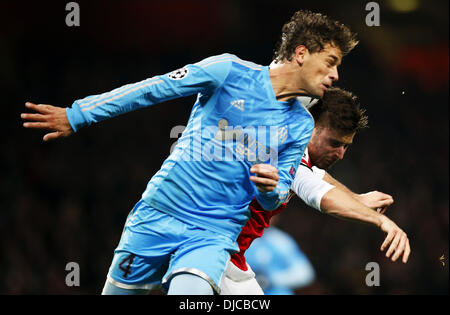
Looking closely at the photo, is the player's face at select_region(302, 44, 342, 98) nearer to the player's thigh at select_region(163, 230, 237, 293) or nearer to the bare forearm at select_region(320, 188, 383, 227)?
the bare forearm at select_region(320, 188, 383, 227)

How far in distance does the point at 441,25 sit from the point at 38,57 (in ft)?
16.6

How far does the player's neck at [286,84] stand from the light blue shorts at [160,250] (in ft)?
2.18

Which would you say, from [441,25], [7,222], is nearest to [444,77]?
[441,25]

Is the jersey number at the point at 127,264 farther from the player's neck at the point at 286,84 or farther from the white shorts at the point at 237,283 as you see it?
the player's neck at the point at 286,84

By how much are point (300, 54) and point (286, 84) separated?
0.14m

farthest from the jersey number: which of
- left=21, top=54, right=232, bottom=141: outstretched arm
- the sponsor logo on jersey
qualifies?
the sponsor logo on jersey

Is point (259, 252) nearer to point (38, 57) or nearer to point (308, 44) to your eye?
point (308, 44)

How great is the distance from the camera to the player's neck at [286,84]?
8.53ft

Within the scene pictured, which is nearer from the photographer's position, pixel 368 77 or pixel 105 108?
pixel 105 108

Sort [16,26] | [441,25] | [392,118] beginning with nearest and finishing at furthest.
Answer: [16,26], [392,118], [441,25]

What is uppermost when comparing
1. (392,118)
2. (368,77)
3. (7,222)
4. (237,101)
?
(237,101)

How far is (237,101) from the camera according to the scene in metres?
2.54

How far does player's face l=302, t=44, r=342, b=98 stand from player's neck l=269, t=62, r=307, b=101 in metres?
0.04
